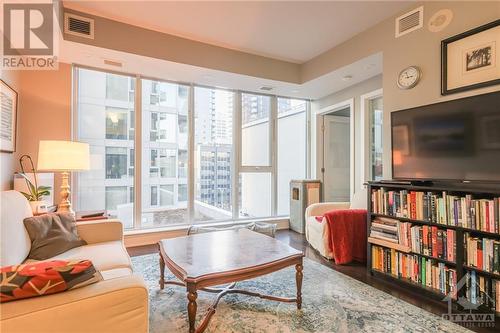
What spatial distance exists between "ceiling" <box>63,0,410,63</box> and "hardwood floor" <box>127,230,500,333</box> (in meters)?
2.78

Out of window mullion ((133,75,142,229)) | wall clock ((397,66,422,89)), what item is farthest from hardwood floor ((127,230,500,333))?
wall clock ((397,66,422,89))

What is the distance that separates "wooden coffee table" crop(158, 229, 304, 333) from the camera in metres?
1.63

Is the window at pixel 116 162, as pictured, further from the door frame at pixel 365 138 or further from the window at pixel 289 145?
the door frame at pixel 365 138

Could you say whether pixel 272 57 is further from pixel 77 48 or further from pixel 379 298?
pixel 379 298

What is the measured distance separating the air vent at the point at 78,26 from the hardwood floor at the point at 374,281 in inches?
103

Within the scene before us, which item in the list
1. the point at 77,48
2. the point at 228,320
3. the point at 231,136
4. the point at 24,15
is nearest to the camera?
the point at 228,320

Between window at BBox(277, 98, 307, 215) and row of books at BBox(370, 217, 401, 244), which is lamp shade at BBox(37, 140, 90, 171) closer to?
row of books at BBox(370, 217, 401, 244)

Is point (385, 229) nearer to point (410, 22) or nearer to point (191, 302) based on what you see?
point (191, 302)

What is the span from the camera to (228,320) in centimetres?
187

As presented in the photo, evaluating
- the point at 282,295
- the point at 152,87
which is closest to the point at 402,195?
the point at 282,295

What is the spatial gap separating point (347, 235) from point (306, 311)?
130 cm

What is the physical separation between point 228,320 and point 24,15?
10.2 ft

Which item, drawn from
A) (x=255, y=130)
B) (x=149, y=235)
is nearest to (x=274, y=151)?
(x=255, y=130)

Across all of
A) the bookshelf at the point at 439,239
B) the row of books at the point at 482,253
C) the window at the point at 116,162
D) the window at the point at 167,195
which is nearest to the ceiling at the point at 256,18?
the window at the point at 116,162
